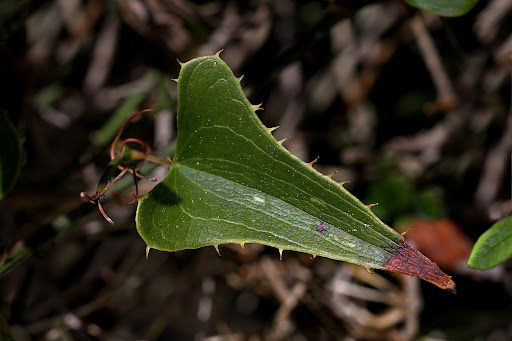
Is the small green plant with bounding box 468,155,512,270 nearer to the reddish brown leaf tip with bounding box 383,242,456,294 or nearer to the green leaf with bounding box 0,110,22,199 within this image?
the reddish brown leaf tip with bounding box 383,242,456,294

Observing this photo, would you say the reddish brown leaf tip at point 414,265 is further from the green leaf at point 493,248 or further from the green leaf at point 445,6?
the green leaf at point 445,6

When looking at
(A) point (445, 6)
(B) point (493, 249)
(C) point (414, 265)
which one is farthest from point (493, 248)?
(A) point (445, 6)

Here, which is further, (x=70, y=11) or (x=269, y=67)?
(x=70, y=11)

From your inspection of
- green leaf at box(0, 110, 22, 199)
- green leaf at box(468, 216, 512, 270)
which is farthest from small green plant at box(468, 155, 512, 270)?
green leaf at box(0, 110, 22, 199)

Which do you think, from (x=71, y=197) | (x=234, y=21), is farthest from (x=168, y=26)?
(x=71, y=197)

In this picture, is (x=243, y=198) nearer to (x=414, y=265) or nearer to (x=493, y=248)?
(x=414, y=265)

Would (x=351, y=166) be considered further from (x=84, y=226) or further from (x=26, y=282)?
(x=26, y=282)
